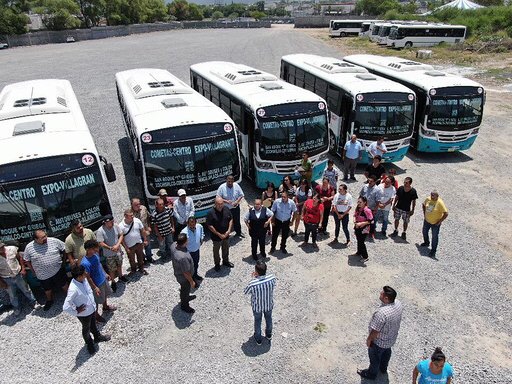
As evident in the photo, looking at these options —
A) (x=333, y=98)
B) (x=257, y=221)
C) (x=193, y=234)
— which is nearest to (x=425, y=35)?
(x=333, y=98)

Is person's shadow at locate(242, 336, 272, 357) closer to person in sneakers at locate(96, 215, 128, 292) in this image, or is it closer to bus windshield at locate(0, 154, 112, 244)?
person in sneakers at locate(96, 215, 128, 292)

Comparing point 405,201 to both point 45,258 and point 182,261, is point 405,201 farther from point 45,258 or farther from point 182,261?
point 45,258

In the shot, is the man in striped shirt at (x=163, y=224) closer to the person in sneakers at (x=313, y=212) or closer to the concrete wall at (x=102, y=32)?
the person in sneakers at (x=313, y=212)

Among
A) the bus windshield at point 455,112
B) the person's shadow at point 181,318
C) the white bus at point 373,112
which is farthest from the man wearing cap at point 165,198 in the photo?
the bus windshield at point 455,112

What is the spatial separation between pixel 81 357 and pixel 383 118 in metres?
11.9

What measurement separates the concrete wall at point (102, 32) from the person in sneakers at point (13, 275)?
219ft

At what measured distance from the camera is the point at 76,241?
7805 mm

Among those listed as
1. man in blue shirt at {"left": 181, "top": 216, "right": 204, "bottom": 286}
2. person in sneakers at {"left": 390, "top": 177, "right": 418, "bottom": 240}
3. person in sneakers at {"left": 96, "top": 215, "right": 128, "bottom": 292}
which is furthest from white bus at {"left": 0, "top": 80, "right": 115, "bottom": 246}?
person in sneakers at {"left": 390, "top": 177, "right": 418, "bottom": 240}

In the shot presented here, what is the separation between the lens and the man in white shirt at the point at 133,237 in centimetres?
851

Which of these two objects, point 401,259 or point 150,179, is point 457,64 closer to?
point 401,259

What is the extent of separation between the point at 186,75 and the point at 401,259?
2756 centimetres

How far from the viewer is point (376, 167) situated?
11305 millimetres

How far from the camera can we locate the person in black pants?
29.8ft

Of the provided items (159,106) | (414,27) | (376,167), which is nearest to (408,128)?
(376,167)
